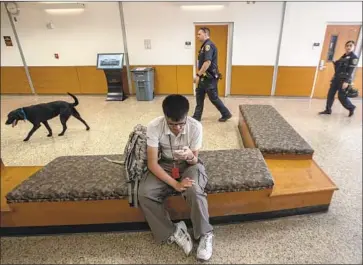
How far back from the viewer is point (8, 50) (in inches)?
198

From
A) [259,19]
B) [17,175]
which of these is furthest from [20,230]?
[259,19]

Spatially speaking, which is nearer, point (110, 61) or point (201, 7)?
point (201, 7)

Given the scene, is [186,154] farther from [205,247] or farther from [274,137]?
[274,137]

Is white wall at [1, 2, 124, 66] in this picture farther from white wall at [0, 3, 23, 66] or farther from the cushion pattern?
the cushion pattern

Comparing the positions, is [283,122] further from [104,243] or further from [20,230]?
[20,230]

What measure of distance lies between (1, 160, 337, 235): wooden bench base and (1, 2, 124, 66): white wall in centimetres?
390

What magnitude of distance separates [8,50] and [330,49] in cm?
715

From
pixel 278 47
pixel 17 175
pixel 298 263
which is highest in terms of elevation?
pixel 278 47

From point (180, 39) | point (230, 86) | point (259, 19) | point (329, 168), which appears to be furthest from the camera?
point (230, 86)

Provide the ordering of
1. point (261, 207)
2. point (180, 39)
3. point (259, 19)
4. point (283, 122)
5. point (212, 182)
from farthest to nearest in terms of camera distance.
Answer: point (180, 39) < point (259, 19) < point (283, 122) < point (261, 207) < point (212, 182)

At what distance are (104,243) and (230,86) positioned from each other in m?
4.31

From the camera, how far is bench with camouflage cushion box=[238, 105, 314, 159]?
2.02 m

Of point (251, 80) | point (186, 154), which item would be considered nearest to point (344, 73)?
point (251, 80)

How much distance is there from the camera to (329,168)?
233 centimetres
